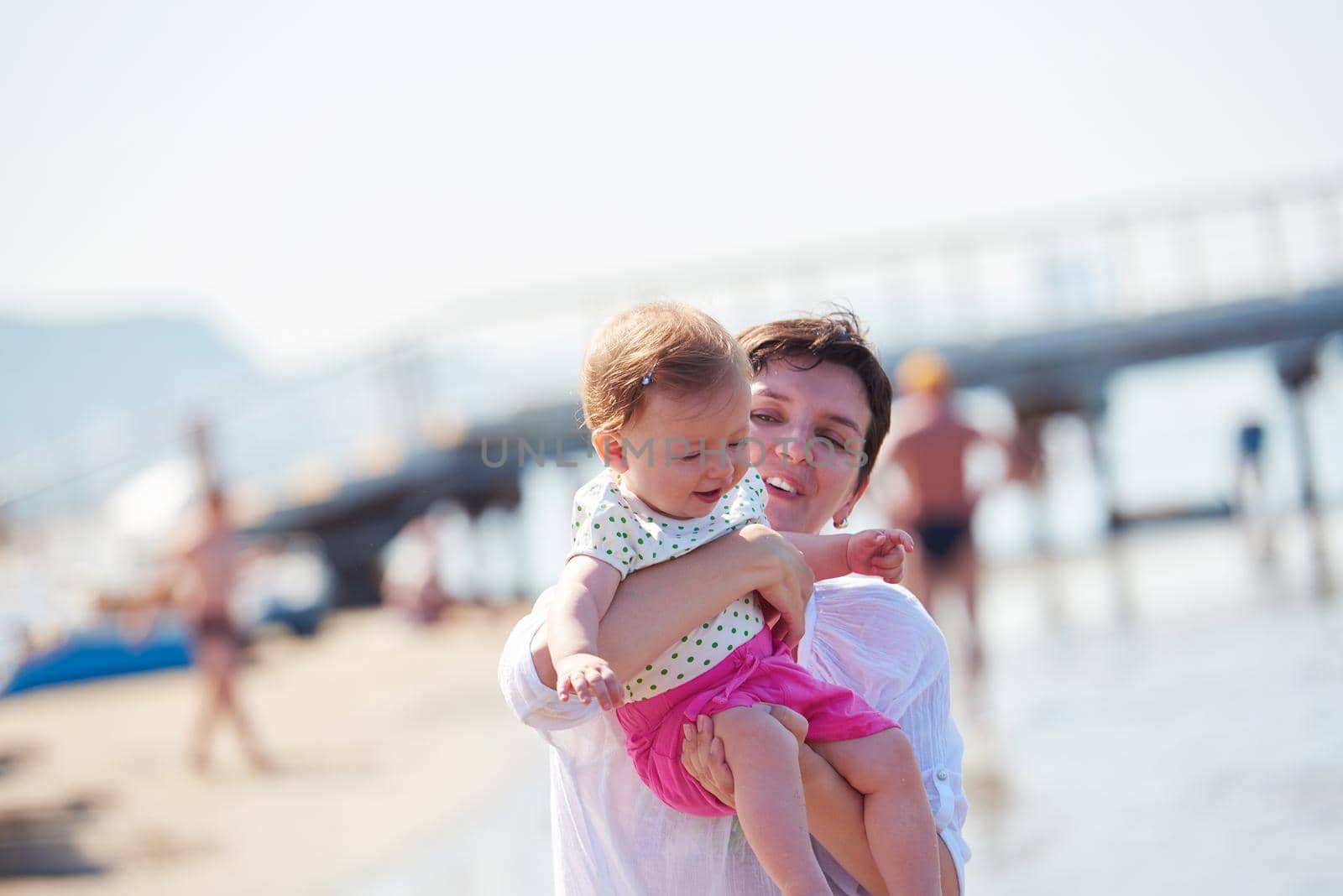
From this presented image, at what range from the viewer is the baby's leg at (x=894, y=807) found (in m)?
1.50

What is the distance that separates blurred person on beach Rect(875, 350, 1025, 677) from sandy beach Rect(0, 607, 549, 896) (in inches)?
104

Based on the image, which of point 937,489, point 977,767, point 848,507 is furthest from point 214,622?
point 848,507

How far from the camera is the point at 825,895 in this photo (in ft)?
4.76

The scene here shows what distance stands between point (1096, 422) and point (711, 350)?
1745 cm

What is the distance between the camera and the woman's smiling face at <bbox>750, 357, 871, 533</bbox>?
5.85ft

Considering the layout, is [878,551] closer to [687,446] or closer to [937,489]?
[687,446]

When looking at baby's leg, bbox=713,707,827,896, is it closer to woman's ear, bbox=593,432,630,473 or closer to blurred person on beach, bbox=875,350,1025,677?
woman's ear, bbox=593,432,630,473

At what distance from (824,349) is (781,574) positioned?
40cm

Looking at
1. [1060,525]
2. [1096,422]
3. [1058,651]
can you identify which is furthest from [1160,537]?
[1058,651]

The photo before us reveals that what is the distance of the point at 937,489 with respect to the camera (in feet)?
25.2

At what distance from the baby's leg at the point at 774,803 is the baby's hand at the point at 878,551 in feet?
0.90

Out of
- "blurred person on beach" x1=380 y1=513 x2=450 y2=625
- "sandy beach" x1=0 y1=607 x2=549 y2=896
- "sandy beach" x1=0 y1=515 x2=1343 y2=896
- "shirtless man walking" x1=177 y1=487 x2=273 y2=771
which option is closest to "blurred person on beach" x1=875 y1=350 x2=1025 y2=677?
"sandy beach" x1=0 y1=515 x2=1343 y2=896

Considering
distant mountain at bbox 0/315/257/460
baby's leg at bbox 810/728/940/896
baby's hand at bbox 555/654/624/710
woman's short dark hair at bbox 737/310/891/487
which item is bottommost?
distant mountain at bbox 0/315/257/460

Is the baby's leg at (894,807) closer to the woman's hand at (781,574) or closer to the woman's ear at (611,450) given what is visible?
the woman's hand at (781,574)
